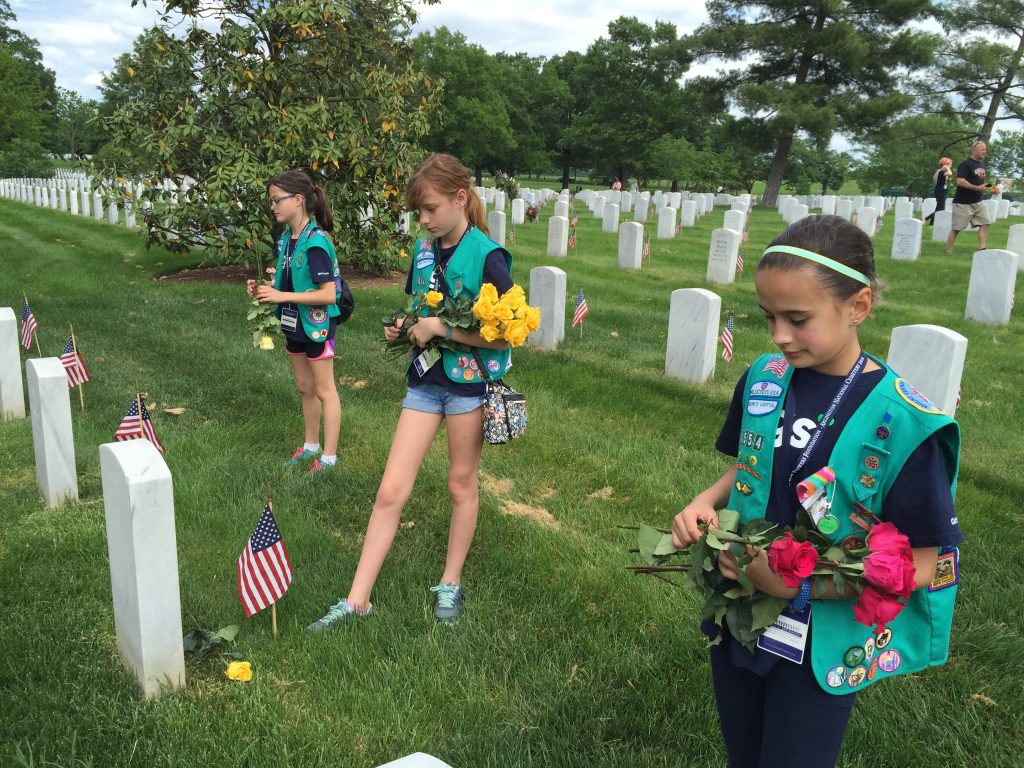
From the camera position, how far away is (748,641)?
1770mm

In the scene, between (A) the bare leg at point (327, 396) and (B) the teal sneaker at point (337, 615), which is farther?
(A) the bare leg at point (327, 396)

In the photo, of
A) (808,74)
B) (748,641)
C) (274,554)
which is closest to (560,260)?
(274,554)

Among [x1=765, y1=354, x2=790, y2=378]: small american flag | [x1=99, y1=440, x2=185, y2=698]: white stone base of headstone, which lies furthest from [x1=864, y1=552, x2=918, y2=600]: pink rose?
[x1=99, y1=440, x2=185, y2=698]: white stone base of headstone

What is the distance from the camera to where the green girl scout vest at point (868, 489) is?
5.43ft

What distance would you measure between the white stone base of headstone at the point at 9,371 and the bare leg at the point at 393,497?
14.0ft

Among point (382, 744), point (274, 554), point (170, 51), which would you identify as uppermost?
→ point (170, 51)

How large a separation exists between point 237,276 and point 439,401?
10.6 m

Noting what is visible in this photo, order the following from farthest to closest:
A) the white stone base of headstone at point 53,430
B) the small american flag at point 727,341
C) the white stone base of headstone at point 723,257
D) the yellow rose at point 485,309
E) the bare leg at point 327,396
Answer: the white stone base of headstone at point 723,257 → the small american flag at point 727,341 → the bare leg at point 327,396 → the white stone base of headstone at point 53,430 → the yellow rose at point 485,309

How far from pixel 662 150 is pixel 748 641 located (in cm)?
5145

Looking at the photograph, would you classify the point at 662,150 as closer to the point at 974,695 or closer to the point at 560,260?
the point at 560,260

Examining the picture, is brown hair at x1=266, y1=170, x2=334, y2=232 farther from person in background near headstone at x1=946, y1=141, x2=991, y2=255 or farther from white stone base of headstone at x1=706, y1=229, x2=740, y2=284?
person in background near headstone at x1=946, y1=141, x2=991, y2=255

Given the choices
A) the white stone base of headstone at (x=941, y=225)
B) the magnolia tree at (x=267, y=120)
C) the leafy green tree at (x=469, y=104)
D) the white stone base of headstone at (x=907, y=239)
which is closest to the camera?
the magnolia tree at (x=267, y=120)

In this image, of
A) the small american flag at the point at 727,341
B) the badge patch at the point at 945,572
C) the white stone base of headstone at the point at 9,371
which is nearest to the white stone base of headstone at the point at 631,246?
the small american flag at the point at 727,341

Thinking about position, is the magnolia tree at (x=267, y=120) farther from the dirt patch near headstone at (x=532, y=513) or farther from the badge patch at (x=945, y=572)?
the badge patch at (x=945, y=572)
